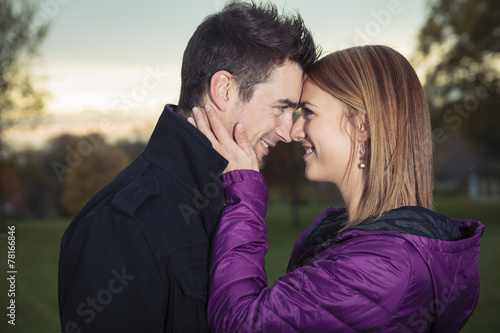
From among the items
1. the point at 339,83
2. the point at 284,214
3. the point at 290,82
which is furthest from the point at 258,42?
the point at 284,214

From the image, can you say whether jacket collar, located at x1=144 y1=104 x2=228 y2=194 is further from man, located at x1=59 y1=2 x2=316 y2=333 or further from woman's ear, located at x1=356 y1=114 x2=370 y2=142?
woman's ear, located at x1=356 y1=114 x2=370 y2=142

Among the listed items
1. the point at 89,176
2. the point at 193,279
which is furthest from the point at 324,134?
the point at 89,176

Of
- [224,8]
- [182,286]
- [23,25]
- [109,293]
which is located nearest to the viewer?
[109,293]

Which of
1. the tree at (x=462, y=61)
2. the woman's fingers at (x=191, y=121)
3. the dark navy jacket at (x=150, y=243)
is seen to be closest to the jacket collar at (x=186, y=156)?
the dark navy jacket at (x=150, y=243)

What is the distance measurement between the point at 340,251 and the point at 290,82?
103 cm

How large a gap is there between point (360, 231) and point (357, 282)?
23 centimetres

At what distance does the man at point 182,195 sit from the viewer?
190 centimetres

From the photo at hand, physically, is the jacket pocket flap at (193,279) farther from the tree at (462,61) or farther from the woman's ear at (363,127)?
the tree at (462,61)

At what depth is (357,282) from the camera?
197cm

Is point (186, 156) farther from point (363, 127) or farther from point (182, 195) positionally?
point (363, 127)

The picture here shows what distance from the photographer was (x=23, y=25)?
20.2 meters

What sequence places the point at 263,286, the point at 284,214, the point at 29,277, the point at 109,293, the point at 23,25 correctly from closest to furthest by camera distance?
the point at 109,293 < the point at 263,286 < the point at 29,277 < the point at 23,25 < the point at 284,214

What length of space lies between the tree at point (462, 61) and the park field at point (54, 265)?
5.25 meters

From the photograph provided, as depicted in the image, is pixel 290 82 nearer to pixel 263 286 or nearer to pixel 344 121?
pixel 344 121
